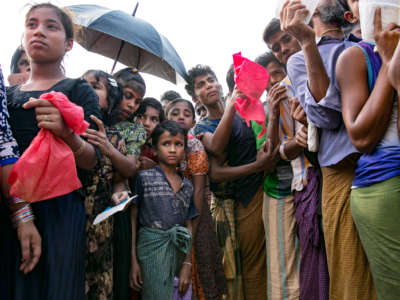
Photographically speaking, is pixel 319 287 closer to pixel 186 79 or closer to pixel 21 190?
pixel 21 190

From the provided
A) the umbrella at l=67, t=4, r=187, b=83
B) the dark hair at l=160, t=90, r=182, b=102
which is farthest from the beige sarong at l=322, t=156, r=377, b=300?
the dark hair at l=160, t=90, r=182, b=102

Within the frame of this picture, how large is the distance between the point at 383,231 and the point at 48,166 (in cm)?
145

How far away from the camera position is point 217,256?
2.57 meters

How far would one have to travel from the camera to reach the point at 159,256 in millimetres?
2156

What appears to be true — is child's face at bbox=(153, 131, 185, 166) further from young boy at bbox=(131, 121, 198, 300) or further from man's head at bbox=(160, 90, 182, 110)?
man's head at bbox=(160, 90, 182, 110)

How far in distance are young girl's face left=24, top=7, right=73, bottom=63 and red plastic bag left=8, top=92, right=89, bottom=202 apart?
0.40m

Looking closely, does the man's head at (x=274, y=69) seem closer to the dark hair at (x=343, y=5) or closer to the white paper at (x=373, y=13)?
the dark hair at (x=343, y=5)

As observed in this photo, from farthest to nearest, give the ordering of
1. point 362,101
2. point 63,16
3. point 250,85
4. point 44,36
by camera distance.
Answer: point 250,85
point 63,16
point 44,36
point 362,101

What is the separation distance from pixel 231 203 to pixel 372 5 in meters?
1.87

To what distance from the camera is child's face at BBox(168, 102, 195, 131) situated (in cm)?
325

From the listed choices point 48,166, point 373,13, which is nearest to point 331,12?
point 373,13

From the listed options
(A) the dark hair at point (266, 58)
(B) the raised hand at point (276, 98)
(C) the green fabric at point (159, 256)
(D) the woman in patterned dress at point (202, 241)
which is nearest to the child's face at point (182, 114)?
(D) the woman in patterned dress at point (202, 241)

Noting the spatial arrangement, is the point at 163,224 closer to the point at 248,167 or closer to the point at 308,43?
the point at 248,167

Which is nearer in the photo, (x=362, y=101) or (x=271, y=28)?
(x=362, y=101)
